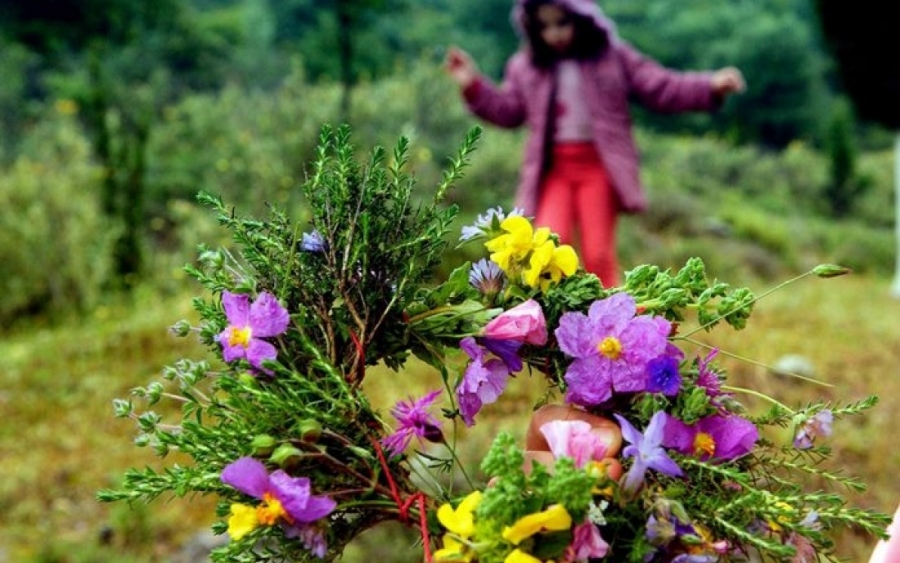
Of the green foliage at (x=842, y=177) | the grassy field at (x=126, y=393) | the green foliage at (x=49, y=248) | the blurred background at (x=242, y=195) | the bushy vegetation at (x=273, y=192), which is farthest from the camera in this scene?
the green foliage at (x=842, y=177)

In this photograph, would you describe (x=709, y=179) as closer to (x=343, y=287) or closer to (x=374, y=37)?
(x=374, y=37)

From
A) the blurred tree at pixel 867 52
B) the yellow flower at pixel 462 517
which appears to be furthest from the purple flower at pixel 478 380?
the blurred tree at pixel 867 52

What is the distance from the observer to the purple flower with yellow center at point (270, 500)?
2.58ft

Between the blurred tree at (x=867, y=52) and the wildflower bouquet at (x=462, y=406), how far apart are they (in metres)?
11.1

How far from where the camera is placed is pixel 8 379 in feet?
18.1

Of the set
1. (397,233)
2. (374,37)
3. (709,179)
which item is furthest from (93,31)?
(397,233)

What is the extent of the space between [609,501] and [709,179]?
565 inches

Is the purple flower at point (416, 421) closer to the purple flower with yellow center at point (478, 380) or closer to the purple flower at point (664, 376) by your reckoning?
the purple flower with yellow center at point (478, 380)

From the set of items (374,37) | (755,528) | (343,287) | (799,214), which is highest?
(343,287)

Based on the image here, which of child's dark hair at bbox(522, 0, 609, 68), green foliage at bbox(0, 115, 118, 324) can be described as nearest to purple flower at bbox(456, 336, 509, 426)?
child's dark hair at bbox(522, 0, 609, 68)

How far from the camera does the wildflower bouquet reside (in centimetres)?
79

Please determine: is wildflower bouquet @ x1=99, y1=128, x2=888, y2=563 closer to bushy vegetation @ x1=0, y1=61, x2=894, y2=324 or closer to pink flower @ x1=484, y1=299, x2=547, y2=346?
pink flower @ x1=484, y1=299, x2=547, y2=346

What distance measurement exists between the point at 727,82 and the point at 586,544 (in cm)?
436

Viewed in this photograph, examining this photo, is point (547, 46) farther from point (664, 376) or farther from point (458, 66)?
point (664, 376)
